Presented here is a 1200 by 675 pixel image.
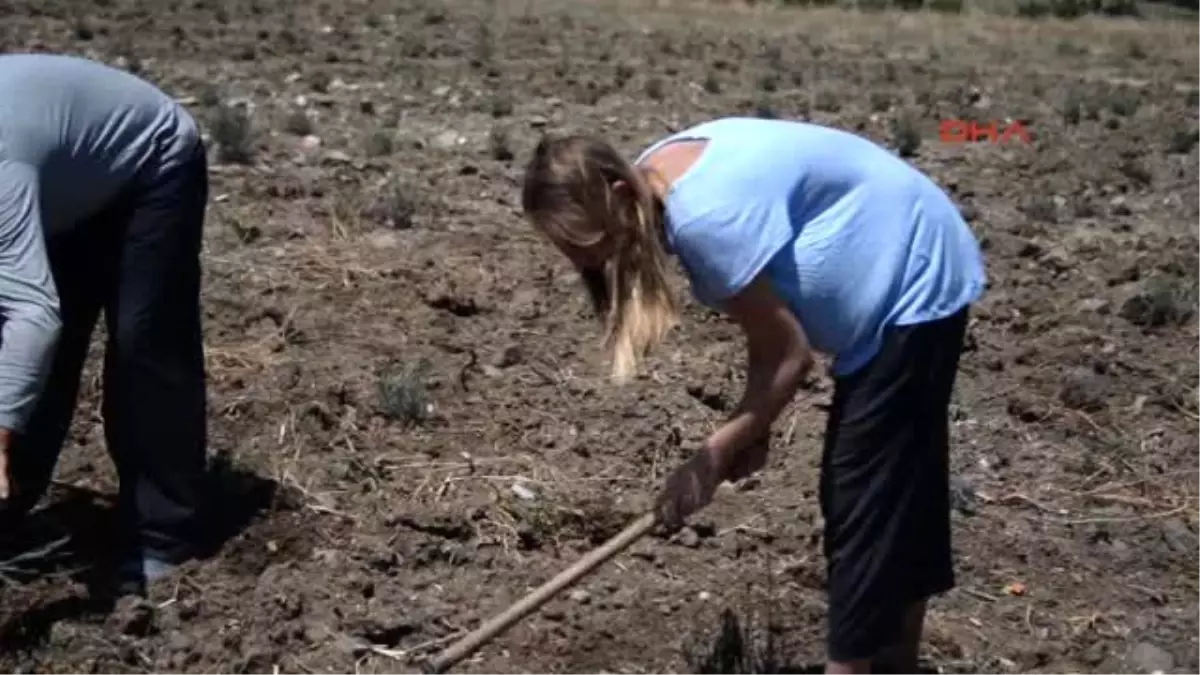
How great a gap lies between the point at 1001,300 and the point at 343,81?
6.85m

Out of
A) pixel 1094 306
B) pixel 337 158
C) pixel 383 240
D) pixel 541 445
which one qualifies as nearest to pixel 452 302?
pixel 383 240

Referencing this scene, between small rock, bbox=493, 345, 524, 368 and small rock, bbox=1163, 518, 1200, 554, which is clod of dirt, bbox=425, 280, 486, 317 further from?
small rock, bbox=1163, 518, 1200, 554

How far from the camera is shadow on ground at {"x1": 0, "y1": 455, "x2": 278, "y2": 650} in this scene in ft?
13.8

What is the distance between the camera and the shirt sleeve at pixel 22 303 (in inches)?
142

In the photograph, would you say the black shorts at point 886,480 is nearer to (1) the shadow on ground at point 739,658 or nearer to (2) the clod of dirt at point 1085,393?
(1) the shadow on ground at point 739,658

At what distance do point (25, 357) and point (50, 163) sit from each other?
524mm

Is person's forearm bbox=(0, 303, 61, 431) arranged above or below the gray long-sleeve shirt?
below

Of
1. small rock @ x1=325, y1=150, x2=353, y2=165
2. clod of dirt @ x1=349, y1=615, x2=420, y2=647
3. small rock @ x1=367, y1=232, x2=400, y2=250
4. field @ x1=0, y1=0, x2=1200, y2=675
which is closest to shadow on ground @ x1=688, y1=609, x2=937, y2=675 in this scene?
field @ x1=0, y1=0, x2=1200, y2=675

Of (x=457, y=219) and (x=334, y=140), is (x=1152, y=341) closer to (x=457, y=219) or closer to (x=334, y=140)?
(x=457, y=219)

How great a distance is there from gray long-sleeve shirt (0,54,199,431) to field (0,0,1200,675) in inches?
32.8

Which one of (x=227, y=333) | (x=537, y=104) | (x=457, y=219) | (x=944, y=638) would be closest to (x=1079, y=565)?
(x=944, y=638)

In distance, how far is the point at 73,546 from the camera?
4.62 meters

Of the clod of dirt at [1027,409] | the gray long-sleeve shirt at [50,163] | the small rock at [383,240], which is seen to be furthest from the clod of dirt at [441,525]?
the small rock at [383,240]

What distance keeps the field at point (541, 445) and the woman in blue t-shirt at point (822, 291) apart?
0.58 meters
